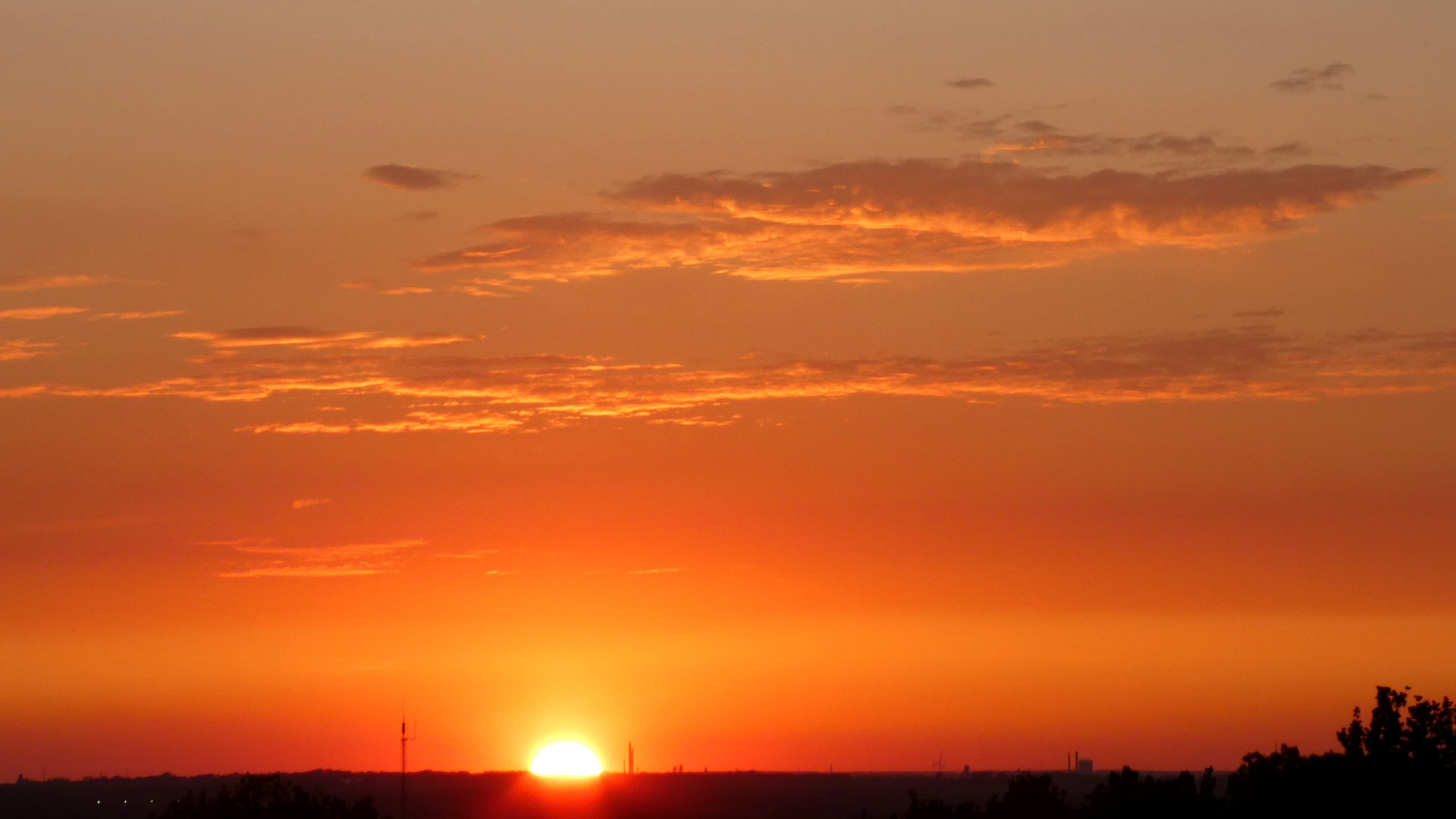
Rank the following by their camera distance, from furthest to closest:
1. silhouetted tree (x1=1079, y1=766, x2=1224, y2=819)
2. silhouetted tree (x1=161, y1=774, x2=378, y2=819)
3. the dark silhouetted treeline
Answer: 1. silhouetted tree (x1=161, y1=774, x2=378, y2=819)
2. silhouetted tree (x1=1079, y1=766, x2=1224, y2=819)
3. the dark silhouetted treeline

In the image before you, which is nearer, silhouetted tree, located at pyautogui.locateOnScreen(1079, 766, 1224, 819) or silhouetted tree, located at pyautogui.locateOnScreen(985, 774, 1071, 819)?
silhouetted tree, located at pyautogui.locateOnScreen(1079, 766, 1224, 819)

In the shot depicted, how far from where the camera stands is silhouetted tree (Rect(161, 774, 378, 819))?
9575 cm

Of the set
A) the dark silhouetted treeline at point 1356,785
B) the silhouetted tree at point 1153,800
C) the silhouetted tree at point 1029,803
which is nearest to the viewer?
the dark silhouetted treeline at point 1356,785

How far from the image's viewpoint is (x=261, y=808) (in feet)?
327

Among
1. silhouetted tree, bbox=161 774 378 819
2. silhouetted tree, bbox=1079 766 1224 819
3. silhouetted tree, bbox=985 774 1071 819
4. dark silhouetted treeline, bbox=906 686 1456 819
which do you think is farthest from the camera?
silhouetted tree, bbox=985 774 1071 819

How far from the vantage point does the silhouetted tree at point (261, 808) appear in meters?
95.8

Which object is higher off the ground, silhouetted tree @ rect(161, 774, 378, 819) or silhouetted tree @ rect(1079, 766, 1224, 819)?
silhouetted tree @ rect(161, 774, 378, 819)

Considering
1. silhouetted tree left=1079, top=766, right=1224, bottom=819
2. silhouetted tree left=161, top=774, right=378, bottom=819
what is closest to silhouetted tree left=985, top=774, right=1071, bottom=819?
silhouetted tree left=1079, top=766, right=1224, bottom=819

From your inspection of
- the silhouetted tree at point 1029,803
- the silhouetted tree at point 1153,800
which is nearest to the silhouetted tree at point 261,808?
the silhouetted tree at point 1029,803

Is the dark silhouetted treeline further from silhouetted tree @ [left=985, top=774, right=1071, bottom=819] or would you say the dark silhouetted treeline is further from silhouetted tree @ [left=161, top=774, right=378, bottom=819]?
silhouetted tree @ [left=161, top=774, right=378, bottom=819]

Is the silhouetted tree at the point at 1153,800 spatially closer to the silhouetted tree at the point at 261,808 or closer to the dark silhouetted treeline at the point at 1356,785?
the dark silhouetted treeline at the point at 1356,785

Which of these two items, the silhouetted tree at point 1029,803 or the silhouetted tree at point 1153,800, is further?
the silhouetted tree at point 1029,803

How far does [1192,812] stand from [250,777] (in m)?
47.8

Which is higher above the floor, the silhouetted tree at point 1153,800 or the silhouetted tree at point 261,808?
the silhouetted tree at point 261,808
